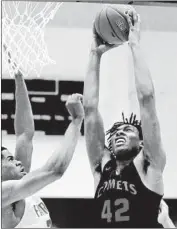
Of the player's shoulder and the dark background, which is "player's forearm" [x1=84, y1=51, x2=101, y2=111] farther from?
the player's shoulder

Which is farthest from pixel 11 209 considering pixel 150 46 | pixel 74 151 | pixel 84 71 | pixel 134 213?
pixel 150 46

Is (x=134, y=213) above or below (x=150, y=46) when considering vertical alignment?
below

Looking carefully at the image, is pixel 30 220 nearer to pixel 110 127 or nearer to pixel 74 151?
pixel 74 151

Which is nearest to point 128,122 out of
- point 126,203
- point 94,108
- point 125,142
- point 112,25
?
point 125,142

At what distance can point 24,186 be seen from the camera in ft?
11.0

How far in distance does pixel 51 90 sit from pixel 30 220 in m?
0.85

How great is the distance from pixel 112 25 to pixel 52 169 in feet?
3.29

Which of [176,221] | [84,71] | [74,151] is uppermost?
[84,71]

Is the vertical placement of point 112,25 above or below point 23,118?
above

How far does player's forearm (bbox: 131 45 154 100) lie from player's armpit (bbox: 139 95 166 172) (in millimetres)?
35

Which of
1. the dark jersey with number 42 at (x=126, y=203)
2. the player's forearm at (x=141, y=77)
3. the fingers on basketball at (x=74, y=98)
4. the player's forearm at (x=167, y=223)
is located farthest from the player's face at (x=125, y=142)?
the player's forearm at (x=167, y=223)

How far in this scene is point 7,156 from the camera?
3414 mm

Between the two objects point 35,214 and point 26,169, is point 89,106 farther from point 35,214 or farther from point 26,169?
point 35,214

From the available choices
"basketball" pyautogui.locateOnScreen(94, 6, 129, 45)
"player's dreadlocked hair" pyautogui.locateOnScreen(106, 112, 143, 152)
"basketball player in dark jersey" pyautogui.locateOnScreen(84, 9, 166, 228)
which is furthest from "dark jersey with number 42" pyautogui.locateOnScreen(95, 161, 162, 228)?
"basketball" pyautogui.locateOnScreen(94, 6, 129, 45)
